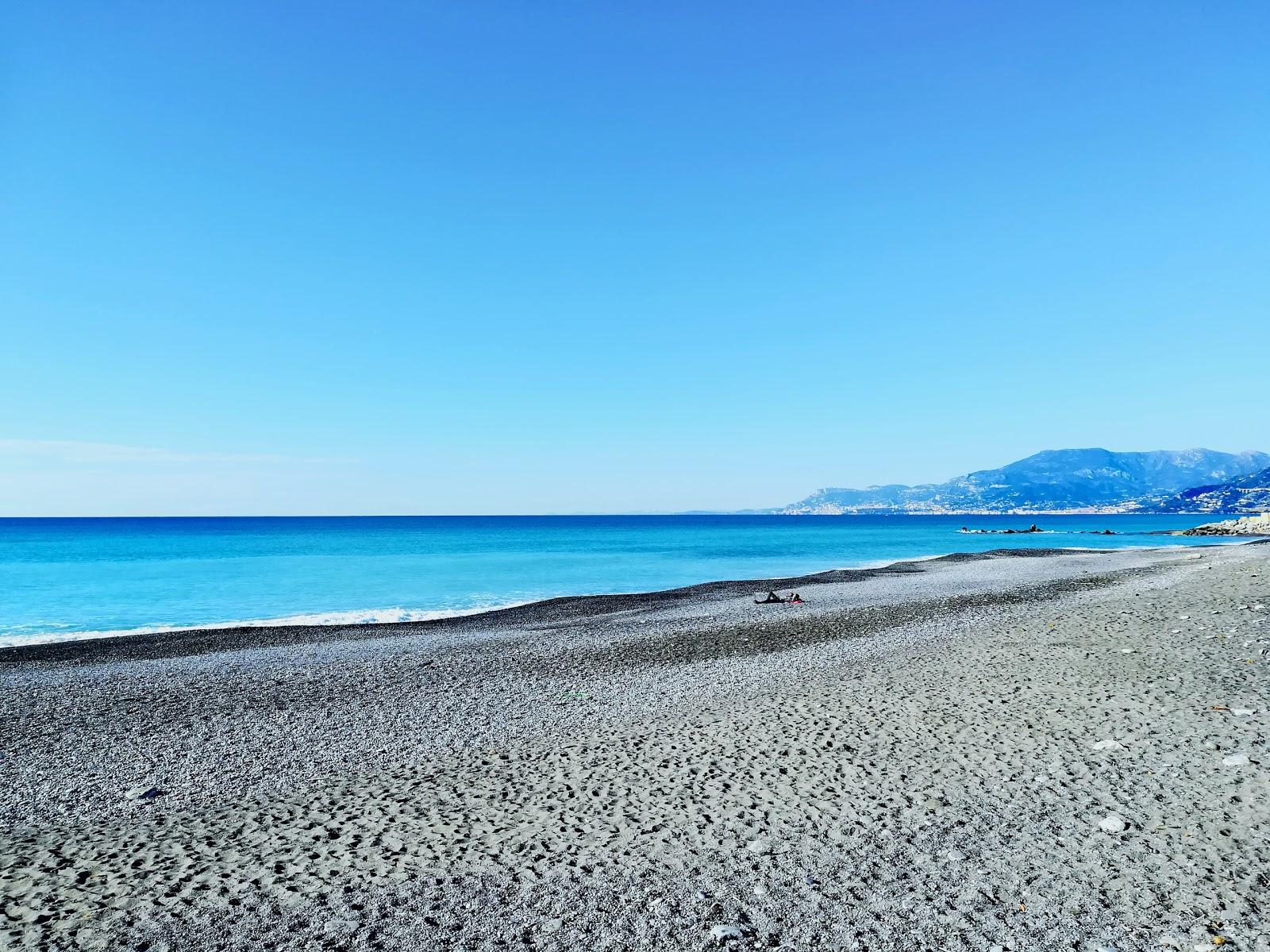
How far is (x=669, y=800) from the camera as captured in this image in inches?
316

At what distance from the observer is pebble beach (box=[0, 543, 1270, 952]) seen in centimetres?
564

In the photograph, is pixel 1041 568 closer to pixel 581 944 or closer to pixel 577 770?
pixel 577 770

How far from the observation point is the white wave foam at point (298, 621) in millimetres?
25672

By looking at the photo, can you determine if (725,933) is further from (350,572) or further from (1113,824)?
(350,572)

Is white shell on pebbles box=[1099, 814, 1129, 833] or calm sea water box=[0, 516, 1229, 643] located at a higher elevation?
white shell on pebbles box=[1099, 814, 1129, 833]

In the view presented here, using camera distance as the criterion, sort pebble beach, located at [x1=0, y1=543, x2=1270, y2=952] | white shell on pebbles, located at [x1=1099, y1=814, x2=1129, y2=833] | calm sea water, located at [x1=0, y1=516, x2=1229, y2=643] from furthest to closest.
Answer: calm sea water, located at [x1=0, y1=516, x2=1229, y2=643]
white shell on pebbles, located at [x1=1099, y1=814, x2=1129, y2=833]
pebble beach, located at [x1=0, y1=543, x2=1270, y2=952]

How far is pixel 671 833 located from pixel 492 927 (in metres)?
2.15

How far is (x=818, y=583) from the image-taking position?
38.8 metres

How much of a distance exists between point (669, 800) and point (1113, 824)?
422 cm

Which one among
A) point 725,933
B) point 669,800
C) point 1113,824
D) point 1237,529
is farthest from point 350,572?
point 1237,529

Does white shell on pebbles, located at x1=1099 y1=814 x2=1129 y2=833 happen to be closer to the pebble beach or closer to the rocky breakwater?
the pebble beach

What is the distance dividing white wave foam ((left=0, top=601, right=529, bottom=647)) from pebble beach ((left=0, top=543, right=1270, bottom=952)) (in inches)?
387

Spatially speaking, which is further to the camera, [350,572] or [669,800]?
[350,572]

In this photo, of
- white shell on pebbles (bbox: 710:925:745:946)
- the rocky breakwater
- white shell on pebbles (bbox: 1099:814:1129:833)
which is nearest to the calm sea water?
the rocky breakwater
